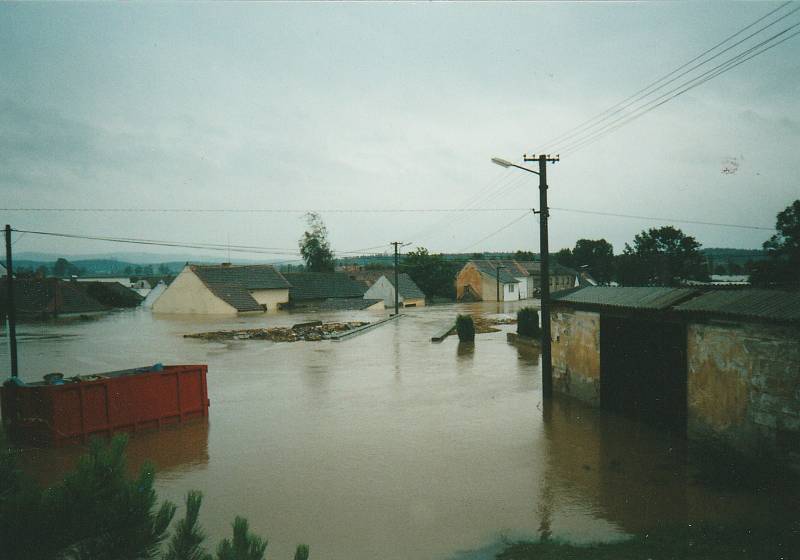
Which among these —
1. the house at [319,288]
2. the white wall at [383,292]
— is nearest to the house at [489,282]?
the white wall at [383,292]

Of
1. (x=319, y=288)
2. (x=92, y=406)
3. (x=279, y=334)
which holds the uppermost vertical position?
(x=319, y=288)

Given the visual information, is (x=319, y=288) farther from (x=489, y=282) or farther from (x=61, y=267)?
(x=61, y=267)

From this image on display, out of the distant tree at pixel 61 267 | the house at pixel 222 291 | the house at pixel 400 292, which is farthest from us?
the distant tree at pixel 61 267

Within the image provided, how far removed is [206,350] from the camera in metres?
29.3

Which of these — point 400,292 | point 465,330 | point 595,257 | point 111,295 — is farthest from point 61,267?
point 465,330

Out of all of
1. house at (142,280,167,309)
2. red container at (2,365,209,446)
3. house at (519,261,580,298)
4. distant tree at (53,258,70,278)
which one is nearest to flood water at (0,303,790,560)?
red container at (2,365,209,446)

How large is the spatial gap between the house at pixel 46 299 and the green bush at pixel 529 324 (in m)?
49.6

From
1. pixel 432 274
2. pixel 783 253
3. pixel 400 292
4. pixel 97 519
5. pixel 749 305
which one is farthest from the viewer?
pixel 432 274

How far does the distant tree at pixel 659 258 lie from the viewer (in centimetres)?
5950

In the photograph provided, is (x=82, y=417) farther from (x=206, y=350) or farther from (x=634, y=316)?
(x=206, y=350)

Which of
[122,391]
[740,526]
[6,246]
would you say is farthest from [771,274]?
[6,246]

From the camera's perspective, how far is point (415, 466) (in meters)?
10.7

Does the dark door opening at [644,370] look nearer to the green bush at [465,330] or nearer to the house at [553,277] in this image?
the green bush at [465,330]

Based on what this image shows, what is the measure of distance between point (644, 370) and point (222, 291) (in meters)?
51.9
